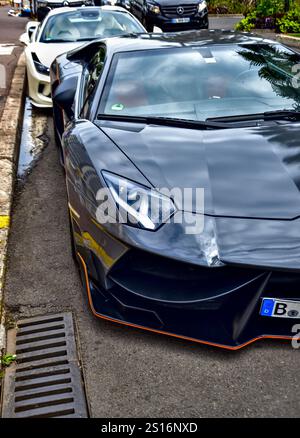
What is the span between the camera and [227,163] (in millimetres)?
2928

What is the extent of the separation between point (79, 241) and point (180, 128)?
3.04 feet

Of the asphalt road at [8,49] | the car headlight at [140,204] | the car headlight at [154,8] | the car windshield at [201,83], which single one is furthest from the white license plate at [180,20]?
the car headlight at [140,204]

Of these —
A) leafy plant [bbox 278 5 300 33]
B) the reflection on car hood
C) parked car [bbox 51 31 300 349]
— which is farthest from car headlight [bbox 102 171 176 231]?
leafy plant [bbox 278 5 300 33]

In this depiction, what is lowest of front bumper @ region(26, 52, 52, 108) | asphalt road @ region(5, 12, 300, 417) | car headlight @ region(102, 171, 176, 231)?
front bumper @ region(26, 52, 52, 108)

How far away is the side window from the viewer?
3813 mm

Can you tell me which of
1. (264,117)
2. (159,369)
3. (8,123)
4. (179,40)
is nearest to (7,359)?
(159,369)

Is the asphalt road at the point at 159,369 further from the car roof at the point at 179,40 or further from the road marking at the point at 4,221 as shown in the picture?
the car roof at the point at 179,40

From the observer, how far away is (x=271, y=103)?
3586 millimetres

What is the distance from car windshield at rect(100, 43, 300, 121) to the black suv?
1037cm

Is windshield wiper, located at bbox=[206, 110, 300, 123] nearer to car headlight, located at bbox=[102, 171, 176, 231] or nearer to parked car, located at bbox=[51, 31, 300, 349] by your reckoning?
parked car, located at bbox=[51, 31, 300, 349]

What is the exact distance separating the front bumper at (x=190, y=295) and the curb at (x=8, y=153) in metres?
0.71

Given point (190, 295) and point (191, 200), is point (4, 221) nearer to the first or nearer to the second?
point (191, 200)
